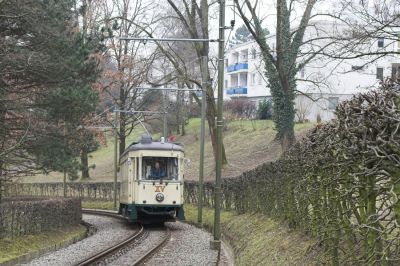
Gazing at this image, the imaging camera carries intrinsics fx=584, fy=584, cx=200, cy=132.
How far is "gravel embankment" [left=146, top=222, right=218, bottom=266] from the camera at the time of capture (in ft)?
46.3

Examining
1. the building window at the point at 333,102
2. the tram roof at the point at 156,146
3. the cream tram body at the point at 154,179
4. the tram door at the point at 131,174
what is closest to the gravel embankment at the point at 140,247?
the cream tram body at the point at 154,179

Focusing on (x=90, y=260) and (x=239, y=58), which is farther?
(x=239, y=58)

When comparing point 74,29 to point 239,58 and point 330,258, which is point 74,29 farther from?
point 239,58

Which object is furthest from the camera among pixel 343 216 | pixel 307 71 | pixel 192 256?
pixel 307 71

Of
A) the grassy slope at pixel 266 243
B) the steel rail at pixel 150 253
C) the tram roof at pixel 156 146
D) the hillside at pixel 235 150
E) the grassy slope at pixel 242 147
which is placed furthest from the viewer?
the hillside at pixel 235 150

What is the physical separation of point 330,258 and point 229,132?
45234mm

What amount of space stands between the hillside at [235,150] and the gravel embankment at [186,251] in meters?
14.0

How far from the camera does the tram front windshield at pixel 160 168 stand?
21.2 m

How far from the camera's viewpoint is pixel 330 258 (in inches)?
304

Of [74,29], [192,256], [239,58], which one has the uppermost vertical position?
[239,58]

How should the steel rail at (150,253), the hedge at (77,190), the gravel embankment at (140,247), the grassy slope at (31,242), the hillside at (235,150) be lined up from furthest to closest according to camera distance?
the hedge at (77,190)
the hillside at (235,150)
the grassy slope at (31,242)
the gravel embankment at (140,247)
the steel rail at (150,253)

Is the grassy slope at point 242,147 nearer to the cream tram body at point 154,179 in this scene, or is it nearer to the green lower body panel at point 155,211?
the green lower body panel at point 155,211

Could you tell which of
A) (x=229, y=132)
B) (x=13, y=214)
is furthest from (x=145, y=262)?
(x=229, y=132)

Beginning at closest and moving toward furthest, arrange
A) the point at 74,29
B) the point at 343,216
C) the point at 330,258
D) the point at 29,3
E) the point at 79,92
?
the point at 343,216 < the point at 330,258 < the point at 29,3 < the point at 79,92 < the point at 74,29
